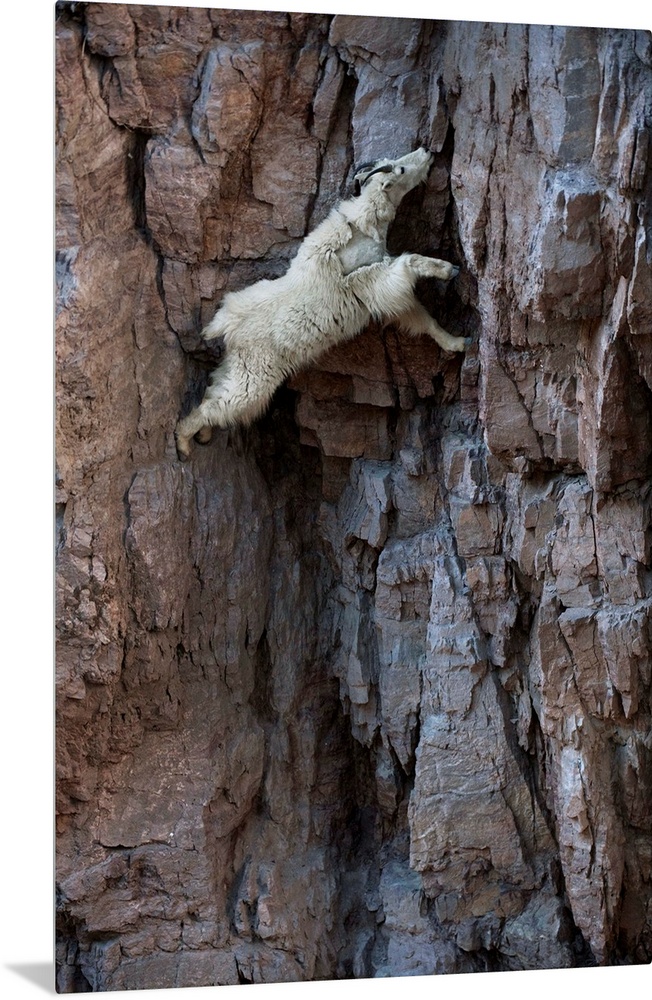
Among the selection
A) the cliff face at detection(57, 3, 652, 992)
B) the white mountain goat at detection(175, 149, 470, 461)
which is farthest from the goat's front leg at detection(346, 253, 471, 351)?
the cliff face at detection(57, 3, 652, 992)

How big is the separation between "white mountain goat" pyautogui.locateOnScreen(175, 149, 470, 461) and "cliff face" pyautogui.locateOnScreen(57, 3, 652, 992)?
0.16 metres

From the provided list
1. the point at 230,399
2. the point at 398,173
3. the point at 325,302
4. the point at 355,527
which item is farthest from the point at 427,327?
the point at 355,527

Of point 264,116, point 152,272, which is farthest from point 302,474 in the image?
point 264,116

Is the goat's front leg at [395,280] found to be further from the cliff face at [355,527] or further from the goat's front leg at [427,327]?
the cliff face at [355,527]

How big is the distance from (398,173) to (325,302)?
72 centimetres

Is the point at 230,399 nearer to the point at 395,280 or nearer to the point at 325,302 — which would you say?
the point at 325,302

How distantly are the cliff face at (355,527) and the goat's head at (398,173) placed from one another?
0.35ft

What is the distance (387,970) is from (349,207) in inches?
158

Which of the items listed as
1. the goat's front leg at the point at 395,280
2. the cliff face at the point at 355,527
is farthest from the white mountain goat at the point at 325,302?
the cliff face at the point at 355,527

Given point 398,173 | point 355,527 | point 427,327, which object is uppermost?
point 398,173

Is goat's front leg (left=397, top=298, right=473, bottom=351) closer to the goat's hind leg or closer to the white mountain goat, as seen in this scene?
the white mountain goat

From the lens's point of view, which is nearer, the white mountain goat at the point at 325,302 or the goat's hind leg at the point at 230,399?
the white mountain goat at the point at 325,302

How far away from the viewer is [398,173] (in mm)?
6473

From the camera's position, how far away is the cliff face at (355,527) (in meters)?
6.25
